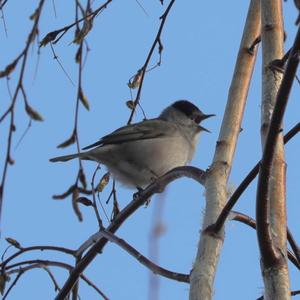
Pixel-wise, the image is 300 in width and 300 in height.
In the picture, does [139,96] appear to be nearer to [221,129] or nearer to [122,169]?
[221,129]

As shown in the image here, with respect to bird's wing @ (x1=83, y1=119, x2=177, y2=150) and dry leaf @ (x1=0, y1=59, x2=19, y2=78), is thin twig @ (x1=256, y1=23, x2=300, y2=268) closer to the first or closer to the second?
dry leaf @ (x1=0, y1=59, x2=19, y2=78)

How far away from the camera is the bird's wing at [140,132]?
7.23 m

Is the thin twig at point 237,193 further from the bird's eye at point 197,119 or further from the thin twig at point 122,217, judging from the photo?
the bird's eye at point 197,119

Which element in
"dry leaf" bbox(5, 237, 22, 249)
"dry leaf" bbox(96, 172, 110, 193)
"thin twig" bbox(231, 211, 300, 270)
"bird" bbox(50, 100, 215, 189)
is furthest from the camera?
"bird" bbox(50, 100, 215, 189)

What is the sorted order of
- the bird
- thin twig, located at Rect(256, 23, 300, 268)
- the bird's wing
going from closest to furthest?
thin twig, located at Rect(256, 23, 300, 268) → the bird → the bird's wing

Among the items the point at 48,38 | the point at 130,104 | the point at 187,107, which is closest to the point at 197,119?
the point at 187,107

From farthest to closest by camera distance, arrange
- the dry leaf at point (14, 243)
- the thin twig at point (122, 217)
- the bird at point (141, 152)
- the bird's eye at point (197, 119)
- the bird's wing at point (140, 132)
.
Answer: the bird's eye at point (197, 119)
the bird's wing at point (140, 132)
the bird at point (141, 152)
the dry leaf at point (14, 243)
the thin twig at point (122, 217)

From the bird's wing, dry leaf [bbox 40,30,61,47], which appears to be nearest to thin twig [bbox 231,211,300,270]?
dry leaf [bbox 40,30,61,47]

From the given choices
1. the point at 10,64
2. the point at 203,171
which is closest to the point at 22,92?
the point at 10,64

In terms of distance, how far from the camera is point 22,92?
2.98 meters

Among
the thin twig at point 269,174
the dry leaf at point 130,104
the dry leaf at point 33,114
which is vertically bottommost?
the thin twig at point 269,174

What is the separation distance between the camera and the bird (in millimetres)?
7020

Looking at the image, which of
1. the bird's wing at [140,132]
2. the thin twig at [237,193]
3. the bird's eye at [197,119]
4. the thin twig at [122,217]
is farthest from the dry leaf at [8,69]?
the bird's eye at [197,119]

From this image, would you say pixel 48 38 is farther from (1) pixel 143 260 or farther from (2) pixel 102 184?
(2) pixel 102 184
